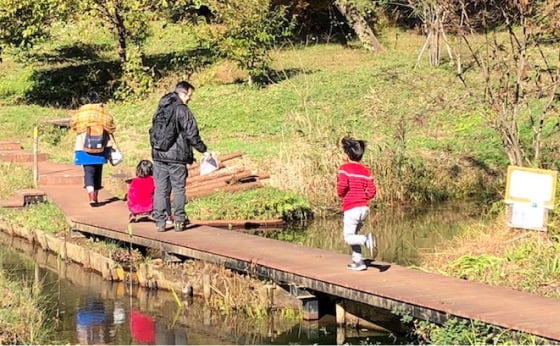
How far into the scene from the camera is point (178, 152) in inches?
432

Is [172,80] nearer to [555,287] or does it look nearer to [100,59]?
[100,59]

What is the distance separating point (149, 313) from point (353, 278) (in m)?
2.35

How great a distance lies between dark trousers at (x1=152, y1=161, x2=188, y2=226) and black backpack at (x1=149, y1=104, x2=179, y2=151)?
0.85ft

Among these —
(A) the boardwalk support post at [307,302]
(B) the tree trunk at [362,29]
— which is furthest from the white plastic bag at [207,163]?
(B) the tree trunk at [362,29]

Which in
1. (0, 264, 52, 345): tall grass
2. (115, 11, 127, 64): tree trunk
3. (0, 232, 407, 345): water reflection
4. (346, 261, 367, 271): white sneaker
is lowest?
(0, 232, 407, 345): water reflection

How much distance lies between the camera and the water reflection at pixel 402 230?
13.2m

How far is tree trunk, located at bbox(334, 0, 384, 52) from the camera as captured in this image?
3200cm

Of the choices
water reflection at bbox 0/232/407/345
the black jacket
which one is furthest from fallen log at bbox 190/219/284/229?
the black jacket

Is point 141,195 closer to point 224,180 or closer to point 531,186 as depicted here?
point 224,180

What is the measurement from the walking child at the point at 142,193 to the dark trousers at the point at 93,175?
1118mm

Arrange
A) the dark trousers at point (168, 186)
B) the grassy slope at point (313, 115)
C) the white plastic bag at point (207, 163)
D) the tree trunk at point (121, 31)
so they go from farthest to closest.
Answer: the tree trunk at point (121, 31), the grassy slope at point (313, 115), the white plastic bag at point (207, 163), the dark trousers at point (168, 186)

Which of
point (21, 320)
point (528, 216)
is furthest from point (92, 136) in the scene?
point (528, 216)

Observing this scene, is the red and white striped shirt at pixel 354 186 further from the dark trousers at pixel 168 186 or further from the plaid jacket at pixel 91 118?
the plaid jacket at pixel 91 118

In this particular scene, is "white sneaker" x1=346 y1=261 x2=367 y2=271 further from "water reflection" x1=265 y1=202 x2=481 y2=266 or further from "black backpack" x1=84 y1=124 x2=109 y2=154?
"black backpack" x1=84 y1=124 x2=109 y2=154
